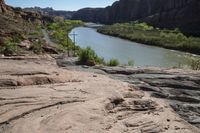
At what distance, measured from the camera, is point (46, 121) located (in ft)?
44.1

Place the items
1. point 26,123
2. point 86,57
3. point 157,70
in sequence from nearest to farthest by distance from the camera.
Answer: point 26,123, point 157,70, point 86,57

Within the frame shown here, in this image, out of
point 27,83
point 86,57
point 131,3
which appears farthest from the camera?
point 131,3

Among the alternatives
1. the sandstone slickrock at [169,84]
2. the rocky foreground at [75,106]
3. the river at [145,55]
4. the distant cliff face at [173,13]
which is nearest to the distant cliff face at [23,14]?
the river at [145,55]

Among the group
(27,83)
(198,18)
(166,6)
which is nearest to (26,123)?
(27,83)

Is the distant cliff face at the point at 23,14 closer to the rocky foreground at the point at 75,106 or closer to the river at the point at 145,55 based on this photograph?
the river at the point at 145,55

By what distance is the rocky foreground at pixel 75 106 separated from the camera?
13367mm

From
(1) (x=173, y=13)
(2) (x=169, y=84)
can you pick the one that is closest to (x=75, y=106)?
(2) (x=169, y=84)

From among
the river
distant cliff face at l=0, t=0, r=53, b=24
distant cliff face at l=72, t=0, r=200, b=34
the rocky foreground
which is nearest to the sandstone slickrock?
the rocky foreground

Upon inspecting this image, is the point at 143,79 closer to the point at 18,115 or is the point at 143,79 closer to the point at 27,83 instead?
the point at 27,83

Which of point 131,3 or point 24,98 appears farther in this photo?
point 131,3

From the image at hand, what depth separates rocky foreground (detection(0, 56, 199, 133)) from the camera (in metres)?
13.4

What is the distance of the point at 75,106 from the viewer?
15.2 metres

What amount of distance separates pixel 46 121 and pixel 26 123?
2.26 feet

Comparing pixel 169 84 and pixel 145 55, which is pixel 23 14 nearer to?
pixel 145 55
